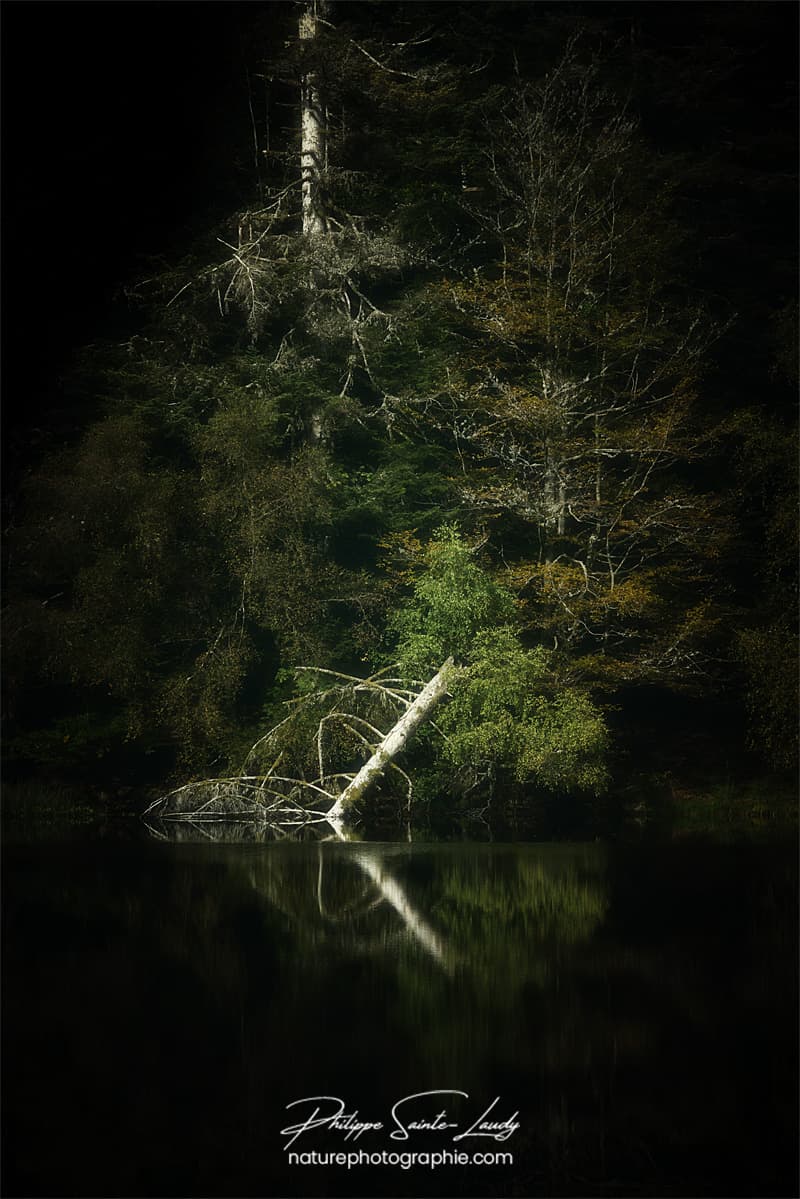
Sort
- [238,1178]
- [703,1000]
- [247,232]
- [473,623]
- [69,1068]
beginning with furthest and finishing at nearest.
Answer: [247,232], [473,623], [703,1000], [69,1068], [238,1178]

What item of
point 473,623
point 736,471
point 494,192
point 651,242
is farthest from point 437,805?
point 494,192

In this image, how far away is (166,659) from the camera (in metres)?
23.4

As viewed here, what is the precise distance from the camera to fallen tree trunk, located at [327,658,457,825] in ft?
66.1

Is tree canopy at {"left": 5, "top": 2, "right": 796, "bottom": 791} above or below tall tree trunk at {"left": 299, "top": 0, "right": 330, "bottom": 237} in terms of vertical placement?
below

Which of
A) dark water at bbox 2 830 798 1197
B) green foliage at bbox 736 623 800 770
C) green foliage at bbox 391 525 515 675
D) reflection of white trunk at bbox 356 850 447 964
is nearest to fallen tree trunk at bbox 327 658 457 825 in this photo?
green foliage at bbox 391 525 515 675

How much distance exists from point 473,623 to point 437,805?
3185 millimetres

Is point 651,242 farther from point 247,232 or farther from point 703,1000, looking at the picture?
point 703,1000

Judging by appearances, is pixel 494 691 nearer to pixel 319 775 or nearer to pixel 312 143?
pixel 319 775

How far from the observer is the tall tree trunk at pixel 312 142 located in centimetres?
2488

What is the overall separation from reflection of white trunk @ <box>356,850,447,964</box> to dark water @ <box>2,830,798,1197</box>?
44 mm

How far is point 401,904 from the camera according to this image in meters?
12.1
